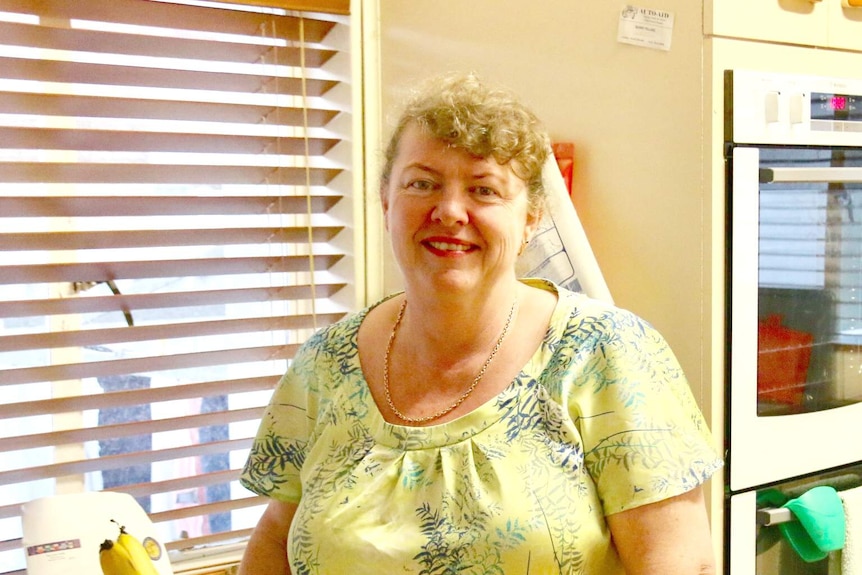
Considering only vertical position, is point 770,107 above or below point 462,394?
above

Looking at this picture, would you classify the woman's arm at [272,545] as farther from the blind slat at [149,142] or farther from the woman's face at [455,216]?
the blind slat at [149,142]

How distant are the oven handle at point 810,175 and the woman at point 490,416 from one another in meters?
0.39

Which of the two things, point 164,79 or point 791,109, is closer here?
point 791,109

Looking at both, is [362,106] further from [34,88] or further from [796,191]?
[796,191]

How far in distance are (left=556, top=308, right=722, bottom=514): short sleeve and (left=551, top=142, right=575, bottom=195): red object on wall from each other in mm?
431

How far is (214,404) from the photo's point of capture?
2.12 meters

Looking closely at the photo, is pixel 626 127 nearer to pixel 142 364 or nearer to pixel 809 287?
pixel 809 287

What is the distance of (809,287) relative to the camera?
1619mm

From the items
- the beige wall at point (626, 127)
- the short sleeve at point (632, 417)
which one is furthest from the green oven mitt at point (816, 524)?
the short sleeve at point (632, 417)

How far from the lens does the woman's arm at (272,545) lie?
148 centimetres

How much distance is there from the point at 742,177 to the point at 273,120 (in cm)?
90

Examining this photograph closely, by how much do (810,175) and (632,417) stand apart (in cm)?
61

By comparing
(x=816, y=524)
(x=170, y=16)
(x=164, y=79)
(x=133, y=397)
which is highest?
(x=170, y=16)

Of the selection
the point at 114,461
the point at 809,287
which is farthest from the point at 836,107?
the point at 114,461
